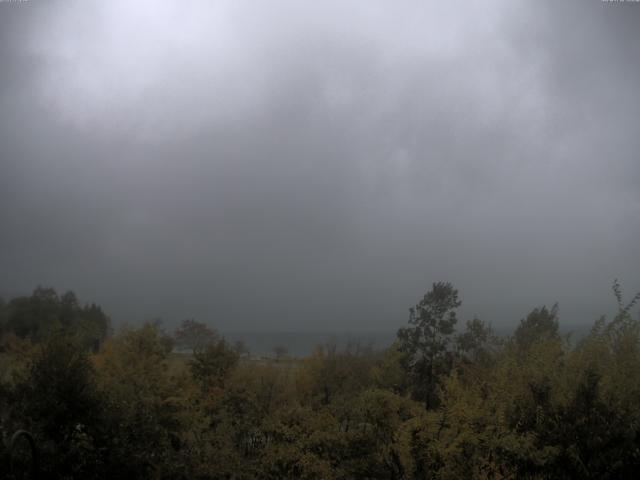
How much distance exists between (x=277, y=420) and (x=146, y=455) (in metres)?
6.54

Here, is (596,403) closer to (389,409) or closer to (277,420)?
(389,409)

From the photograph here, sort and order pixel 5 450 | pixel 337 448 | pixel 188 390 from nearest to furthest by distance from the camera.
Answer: pixel 5 450
pixel 337 448
pixel 188 390

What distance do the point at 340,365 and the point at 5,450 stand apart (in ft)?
130

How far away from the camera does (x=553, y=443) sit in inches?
716

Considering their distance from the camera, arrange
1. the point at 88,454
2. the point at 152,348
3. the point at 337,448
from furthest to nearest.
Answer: the point at 152,348 → the point at 337,448 → the point at 88,454

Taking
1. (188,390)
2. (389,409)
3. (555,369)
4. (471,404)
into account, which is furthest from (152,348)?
(555,369)

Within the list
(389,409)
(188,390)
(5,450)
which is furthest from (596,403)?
(188,390)

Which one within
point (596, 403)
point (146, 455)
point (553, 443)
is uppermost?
point (596, 403)

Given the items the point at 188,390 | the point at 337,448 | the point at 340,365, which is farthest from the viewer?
the point at 340,365

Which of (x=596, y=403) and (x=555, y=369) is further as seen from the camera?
(x=555, y=369)

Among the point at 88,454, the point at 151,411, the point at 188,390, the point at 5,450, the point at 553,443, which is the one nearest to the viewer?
the point at 5,450

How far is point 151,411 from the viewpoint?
24.8m

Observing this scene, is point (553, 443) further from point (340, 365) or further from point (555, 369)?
point (340, 365)

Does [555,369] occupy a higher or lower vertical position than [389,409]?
higher
